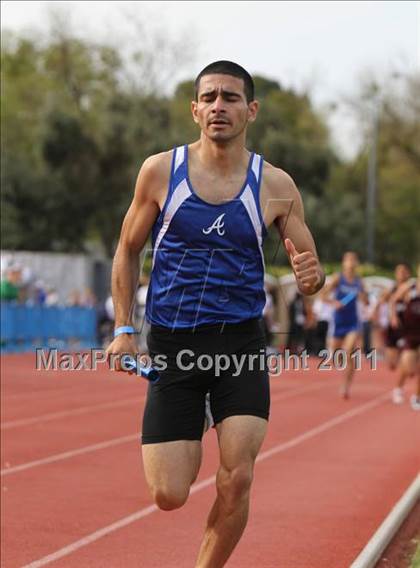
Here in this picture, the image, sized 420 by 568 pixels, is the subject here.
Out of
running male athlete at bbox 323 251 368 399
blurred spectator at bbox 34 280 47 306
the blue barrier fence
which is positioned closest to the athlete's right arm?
running male athlete at bbox 323 251 368 399

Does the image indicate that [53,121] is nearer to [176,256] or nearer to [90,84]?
[90,84]

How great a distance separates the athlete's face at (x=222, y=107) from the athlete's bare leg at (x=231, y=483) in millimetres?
1187

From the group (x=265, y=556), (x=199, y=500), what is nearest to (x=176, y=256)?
(x=265, y=556)

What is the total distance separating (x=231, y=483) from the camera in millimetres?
5113

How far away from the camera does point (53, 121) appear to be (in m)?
48.0

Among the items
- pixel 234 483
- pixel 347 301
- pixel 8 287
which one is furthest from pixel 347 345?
pixel 234 483

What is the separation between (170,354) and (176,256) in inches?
16.2

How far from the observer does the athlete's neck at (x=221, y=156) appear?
17.5ft

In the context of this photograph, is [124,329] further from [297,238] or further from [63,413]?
[63,413]

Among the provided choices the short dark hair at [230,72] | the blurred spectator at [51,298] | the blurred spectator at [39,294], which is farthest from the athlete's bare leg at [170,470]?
the blurred spectator at [51,298]

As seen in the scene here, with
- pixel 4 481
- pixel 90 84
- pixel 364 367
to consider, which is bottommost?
pixel 364 367

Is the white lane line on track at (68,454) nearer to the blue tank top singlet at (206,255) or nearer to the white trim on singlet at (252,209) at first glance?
the blue tank top singlet at (206,255)

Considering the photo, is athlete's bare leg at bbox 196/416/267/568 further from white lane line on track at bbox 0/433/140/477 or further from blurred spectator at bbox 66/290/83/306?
blurred spectator at bbox 66/290/83/306

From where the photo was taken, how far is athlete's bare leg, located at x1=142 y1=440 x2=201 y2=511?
5.19 metres
